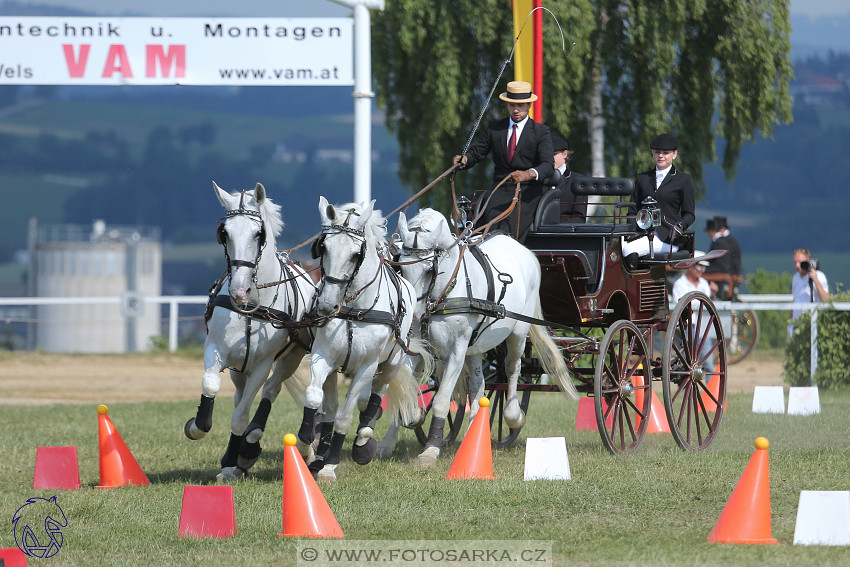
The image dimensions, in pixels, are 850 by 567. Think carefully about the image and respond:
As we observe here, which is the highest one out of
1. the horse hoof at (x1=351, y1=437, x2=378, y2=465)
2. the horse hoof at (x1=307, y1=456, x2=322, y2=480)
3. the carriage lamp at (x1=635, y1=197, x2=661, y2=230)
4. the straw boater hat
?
the straw boater hat

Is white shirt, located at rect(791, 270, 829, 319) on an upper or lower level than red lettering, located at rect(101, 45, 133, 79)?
lower

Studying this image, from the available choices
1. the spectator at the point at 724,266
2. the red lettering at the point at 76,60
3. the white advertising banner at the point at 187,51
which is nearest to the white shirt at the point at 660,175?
the white advertising banner at the point at 187,51

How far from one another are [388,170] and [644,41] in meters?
89.4

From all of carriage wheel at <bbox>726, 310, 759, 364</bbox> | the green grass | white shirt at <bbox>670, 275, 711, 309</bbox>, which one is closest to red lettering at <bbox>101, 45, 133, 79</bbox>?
the green grass

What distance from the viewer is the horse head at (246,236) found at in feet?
21.2

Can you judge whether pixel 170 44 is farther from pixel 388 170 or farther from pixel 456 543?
pixel 388 170

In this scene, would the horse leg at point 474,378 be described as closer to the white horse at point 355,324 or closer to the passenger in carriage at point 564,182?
the white horse at point 355,324

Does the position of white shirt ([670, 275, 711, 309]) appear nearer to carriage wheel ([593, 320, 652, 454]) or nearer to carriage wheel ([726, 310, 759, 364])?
carriage wheel ([726, 310, 759, 364])

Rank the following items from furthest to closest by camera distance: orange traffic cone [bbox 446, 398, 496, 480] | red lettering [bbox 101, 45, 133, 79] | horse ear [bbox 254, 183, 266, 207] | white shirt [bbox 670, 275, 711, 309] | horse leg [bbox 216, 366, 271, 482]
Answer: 1. white shirt [bbox 670, 275, 711, 309]
2. red lettering [bbox 101, 45, 133, 79]
3. orange traffic cone [bbox 446, 398, 496, 480]
4. horse leg [bbox 216, 366, 271, 482]
5. horse ear [bbox 254, 183, 266, 207]

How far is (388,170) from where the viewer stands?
107 meters

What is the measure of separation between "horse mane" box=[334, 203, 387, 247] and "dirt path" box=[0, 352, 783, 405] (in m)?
7.56

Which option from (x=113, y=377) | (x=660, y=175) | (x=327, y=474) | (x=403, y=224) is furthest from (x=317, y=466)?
(x=113, y=377)

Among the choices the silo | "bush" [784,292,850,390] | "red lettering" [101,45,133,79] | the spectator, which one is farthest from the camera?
the silo

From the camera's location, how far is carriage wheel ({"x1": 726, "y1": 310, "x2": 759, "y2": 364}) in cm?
1598
